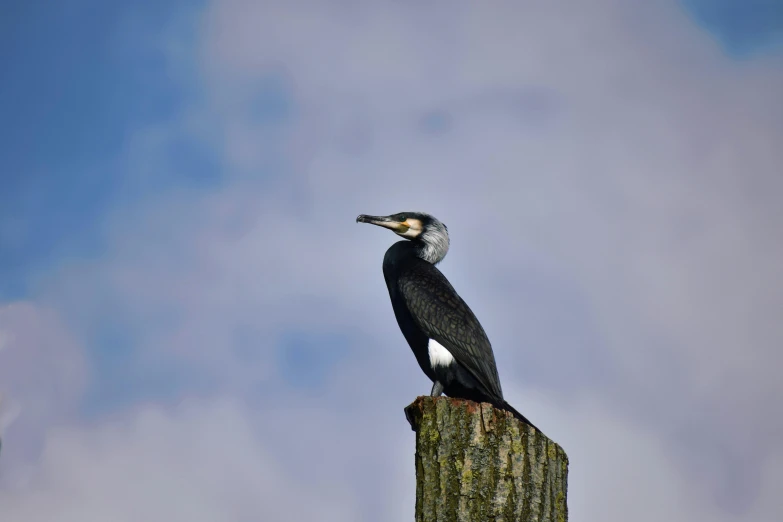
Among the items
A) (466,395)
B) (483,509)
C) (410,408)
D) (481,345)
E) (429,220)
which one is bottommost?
(483,509)

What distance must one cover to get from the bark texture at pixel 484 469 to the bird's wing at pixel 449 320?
2.00m

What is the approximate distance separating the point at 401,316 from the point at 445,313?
514 millimetres

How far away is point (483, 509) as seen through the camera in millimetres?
3756

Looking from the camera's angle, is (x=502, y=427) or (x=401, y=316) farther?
(x=401, y=316)

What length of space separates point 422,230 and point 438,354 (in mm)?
1612

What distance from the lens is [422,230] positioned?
24.8 feet

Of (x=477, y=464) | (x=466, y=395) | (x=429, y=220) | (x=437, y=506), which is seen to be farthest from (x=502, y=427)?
(x=429, y=220)

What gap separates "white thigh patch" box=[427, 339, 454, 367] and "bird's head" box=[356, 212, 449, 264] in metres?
1.24

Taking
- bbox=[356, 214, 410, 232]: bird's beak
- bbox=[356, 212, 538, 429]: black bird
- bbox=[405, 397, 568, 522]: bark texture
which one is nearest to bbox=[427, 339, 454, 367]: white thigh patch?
bbox=[356, 212, 538, 429]: black bird

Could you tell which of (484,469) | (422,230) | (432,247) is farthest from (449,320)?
(484,469)

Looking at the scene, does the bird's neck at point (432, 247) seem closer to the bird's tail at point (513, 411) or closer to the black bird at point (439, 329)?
the black bird at point (439, 329)

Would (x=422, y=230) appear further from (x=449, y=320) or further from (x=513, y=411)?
(x=513, y=411)

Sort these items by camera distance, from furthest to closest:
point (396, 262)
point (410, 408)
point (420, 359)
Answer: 1. point (396, 262)
2. point (420, 359)
3. point (410, 408)

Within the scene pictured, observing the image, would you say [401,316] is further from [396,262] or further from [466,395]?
[466,395]
